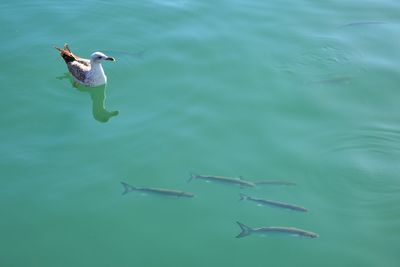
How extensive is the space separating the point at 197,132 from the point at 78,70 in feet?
8.14

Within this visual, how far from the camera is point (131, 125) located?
7570 millimetres

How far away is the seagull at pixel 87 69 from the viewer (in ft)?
27.1

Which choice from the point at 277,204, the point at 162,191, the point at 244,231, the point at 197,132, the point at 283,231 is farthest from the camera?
the point at 197,132

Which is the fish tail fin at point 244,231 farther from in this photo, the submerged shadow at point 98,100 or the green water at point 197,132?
the submerged shadow at point 98,100

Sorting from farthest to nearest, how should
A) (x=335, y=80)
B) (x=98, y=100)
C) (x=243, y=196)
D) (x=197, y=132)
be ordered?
(x=335, y=80)
(x=98, y=100)
(x=197, y=132)
(x=243, y=196)

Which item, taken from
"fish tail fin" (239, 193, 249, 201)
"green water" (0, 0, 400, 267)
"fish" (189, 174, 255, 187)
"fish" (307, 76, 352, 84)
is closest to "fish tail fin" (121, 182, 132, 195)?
"green water" (0, 0, 400, 267)

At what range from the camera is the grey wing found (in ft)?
27.3

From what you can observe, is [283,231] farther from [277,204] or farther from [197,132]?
[197,132]

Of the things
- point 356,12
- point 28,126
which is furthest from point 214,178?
point 356,12

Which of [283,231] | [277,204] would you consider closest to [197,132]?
[277,204]

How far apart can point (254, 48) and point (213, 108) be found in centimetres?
215

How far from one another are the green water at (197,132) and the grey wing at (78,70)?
235 millimetres

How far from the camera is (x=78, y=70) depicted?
834 cm

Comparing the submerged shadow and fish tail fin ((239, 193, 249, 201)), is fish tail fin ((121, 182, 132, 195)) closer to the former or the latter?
fish tail fin ((239, 193, 249, 201))
